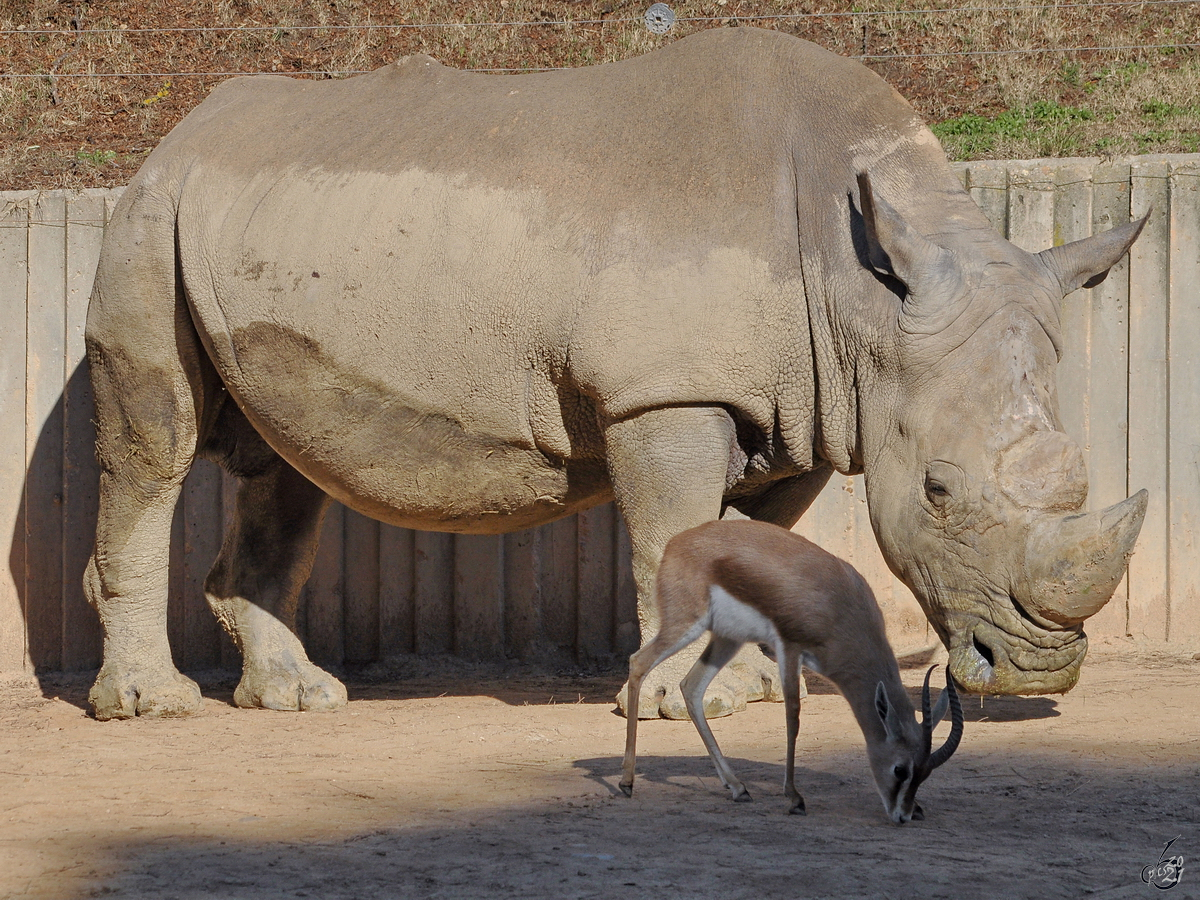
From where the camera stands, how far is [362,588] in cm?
781

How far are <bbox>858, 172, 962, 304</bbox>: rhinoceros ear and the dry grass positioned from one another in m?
3.98

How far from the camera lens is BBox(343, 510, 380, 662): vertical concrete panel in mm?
7801

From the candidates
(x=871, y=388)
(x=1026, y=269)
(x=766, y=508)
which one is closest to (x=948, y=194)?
(x=1026, y=269)

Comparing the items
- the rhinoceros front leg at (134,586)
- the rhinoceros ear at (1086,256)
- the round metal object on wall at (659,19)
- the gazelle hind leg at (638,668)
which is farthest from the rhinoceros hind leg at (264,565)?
the round metal object on wall at (659,19)

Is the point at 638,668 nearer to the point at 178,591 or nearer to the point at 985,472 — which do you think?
the point at 985,472

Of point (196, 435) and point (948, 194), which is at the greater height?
point (948, 194)

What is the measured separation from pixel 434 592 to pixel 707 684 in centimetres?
335

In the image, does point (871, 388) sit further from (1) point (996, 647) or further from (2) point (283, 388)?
(2) point (283, 388)

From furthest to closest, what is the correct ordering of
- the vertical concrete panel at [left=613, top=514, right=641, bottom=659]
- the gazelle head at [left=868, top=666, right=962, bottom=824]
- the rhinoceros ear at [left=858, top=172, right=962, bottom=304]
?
the vertical concrete panel at [left=613, top=514, right=641, bottom=659] < the rhinoceros ear at [left=858, top=172, right=962, bottom=304] < the gazelle head at [left=868, top=666, right=962, bottom=824]

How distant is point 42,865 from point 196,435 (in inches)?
128

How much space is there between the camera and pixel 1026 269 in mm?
5312

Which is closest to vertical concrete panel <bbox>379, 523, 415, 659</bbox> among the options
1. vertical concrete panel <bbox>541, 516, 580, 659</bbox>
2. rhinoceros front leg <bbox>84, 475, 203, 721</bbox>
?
vertical concrete panel <bbox>541, 516, 580, 659</bbox>

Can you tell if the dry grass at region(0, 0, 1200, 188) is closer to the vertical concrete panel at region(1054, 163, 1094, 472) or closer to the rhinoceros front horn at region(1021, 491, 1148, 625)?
the vertical concrete panel at region(1054, 163, 1094, 472)

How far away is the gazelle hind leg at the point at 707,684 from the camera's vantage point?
4.38 meters
